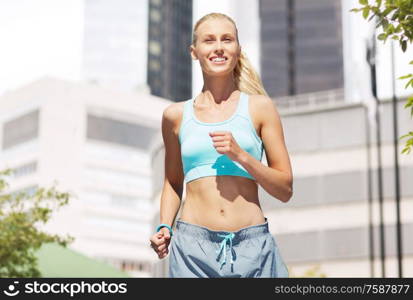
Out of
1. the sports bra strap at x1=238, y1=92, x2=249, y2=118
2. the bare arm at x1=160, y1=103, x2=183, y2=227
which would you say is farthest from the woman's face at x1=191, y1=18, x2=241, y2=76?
the bare arm at x1=160, y1=103, x2=183, y2=227

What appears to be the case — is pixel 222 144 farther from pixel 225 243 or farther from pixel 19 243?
pixel 19 243

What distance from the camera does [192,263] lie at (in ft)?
12.5

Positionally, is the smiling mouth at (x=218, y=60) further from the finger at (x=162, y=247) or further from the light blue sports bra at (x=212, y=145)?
the finger at (x=162, y=247)

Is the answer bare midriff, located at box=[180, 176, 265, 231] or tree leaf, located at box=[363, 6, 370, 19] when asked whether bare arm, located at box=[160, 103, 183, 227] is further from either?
tree leaf, located at box=[363, 6, 370, 19]

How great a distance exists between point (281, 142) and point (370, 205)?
4952cm

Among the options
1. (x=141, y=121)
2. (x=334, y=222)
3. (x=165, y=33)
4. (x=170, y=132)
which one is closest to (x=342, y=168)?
(x=334, y=222)

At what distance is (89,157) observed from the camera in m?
130

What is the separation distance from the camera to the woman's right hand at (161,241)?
3.91 m

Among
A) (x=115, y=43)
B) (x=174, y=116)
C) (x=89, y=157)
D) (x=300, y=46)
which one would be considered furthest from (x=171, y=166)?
(x=300, y=46)

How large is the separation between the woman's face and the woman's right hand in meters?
0.76

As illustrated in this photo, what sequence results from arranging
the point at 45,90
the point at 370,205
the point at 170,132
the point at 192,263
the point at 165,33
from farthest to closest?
1. the point at 165,33
2. the point at 45,90
3. the point at 370,205
4. the point at 170,132
5. the point at 192,263

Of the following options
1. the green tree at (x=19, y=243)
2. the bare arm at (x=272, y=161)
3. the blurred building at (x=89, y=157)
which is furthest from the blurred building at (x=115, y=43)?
the bare arm at (x=272, y=161)

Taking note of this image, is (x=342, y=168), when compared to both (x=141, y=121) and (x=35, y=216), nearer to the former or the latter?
(x=35, y=216)

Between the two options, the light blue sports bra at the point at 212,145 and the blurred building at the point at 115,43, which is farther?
the blurred building at the point at 115,43
